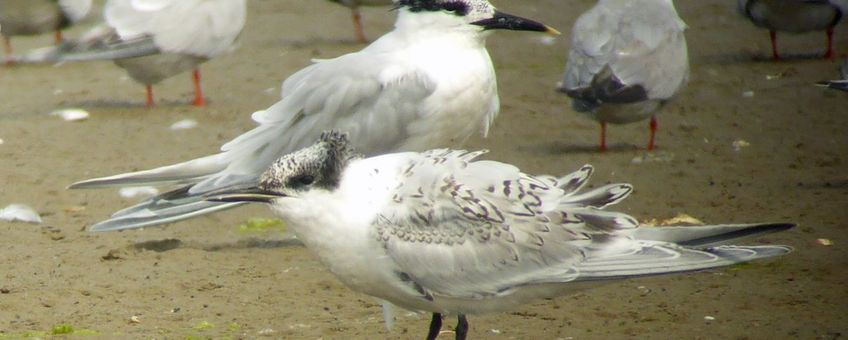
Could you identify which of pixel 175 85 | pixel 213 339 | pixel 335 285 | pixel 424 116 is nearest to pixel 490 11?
pixel 424 116

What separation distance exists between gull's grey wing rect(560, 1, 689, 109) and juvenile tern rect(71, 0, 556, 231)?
1.50 meters

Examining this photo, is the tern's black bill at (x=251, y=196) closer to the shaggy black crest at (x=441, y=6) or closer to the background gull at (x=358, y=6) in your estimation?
the shaggy black crest at (x=441, y=6)

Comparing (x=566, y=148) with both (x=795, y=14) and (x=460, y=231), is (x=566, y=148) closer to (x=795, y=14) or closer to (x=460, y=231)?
(x=795, y=14)

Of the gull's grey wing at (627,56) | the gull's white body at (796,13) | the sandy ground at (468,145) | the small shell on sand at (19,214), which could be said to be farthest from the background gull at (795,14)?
the small shell on sand at (19,214)

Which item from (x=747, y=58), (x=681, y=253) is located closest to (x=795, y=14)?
(x=747, y=58)

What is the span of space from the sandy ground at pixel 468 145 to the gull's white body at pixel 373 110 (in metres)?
0.31

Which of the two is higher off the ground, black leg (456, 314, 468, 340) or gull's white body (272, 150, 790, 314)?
gull's white body (272, 150, 790, 314)

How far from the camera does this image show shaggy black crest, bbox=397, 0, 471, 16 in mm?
5891

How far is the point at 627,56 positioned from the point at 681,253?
332cm

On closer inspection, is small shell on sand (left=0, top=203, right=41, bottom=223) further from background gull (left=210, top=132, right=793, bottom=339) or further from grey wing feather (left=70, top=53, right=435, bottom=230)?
background gull (left=210, top=132, right=793, bottom=339)

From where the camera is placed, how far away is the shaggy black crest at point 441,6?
5891mm

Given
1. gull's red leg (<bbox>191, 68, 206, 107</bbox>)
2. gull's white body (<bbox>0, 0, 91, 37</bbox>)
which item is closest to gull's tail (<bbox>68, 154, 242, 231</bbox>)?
gull's red leg (<bbox>191, 68, 206, 107</bbox>)

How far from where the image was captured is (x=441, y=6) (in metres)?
5.89

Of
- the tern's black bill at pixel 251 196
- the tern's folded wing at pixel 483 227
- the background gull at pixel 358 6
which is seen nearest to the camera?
the tern's black bill at pixel 251 196
